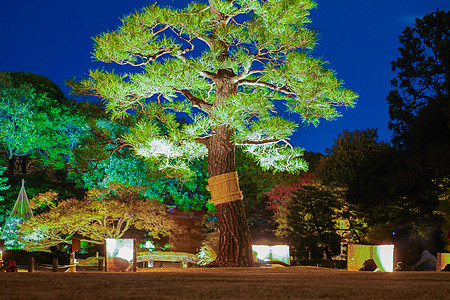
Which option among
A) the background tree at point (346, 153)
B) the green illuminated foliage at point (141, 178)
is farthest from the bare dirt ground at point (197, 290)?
the green illuminated foliage at point (141, 178)

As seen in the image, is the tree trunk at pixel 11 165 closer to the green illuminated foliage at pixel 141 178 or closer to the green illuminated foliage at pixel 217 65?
the green illuminated foliage at pixel 141 178

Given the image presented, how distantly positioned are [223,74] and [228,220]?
6.83 feet

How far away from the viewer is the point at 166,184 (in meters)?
17.3

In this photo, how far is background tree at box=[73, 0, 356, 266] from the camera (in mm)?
6406

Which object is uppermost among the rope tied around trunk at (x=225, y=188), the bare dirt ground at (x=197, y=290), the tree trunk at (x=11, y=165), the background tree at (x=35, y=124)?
the background tree at (x=35, y=124)

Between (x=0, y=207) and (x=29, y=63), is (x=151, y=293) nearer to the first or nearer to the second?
(x=0, y=207)

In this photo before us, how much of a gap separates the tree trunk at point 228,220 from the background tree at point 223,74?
13 millimetres

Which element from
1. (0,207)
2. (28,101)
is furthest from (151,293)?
(28,101)

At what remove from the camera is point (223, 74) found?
6.98 meters

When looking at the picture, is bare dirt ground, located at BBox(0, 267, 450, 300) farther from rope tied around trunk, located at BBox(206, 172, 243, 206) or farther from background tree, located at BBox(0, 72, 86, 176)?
background tree, located at BBox(0, 72, 86, 176)

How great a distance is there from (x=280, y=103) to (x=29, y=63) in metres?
41.0

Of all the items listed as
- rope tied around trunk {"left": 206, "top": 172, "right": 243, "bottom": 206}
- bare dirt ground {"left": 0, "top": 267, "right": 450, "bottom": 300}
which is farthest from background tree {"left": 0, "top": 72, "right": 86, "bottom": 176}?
bare dirt ground {"left": 0, "top": 267, "right": 450, "bottom": 300}

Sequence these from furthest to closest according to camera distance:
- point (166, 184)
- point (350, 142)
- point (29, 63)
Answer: point (29, 63) < point (166, 184) < point (350, 142)

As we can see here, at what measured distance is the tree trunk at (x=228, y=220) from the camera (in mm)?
6453
